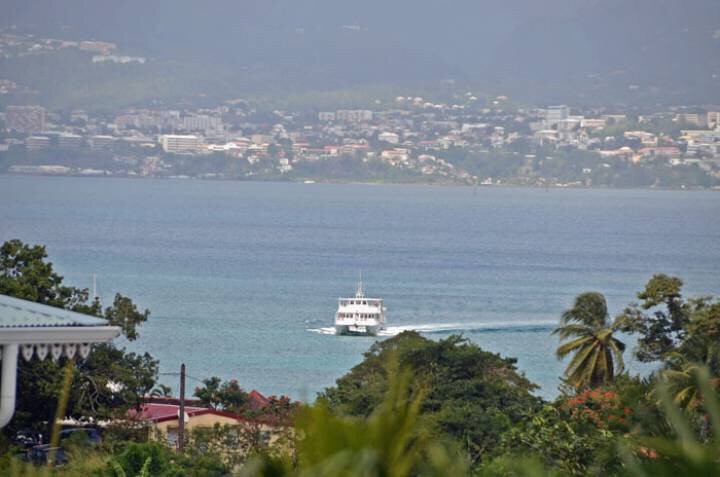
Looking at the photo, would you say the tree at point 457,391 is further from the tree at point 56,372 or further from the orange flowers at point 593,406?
the tree at point 56,372

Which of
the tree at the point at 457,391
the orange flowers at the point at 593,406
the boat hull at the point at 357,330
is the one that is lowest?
the boat hull at the point at 357,330

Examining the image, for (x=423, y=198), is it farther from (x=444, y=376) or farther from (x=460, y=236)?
(x=444, y=376)

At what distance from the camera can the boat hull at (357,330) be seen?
45.6m

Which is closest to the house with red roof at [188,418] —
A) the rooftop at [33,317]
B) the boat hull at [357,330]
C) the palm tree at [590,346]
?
the palm tree at [590,346]

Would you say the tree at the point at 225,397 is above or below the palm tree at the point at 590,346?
below

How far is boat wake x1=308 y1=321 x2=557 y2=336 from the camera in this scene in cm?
4531

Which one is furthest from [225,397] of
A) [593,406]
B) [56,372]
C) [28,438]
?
[593,406]

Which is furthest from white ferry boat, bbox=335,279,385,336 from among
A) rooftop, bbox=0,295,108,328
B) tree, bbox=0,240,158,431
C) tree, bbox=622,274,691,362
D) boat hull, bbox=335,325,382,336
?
rooftop, bbox=0,295,108,328

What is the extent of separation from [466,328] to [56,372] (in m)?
31.9

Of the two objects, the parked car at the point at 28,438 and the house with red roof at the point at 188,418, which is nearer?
the parked car at the point at 28,438

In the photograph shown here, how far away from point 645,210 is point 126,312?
419 ft

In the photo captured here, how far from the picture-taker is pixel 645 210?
465ft

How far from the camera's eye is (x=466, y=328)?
148 ft

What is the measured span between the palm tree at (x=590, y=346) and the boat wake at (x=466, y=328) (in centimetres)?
2323
